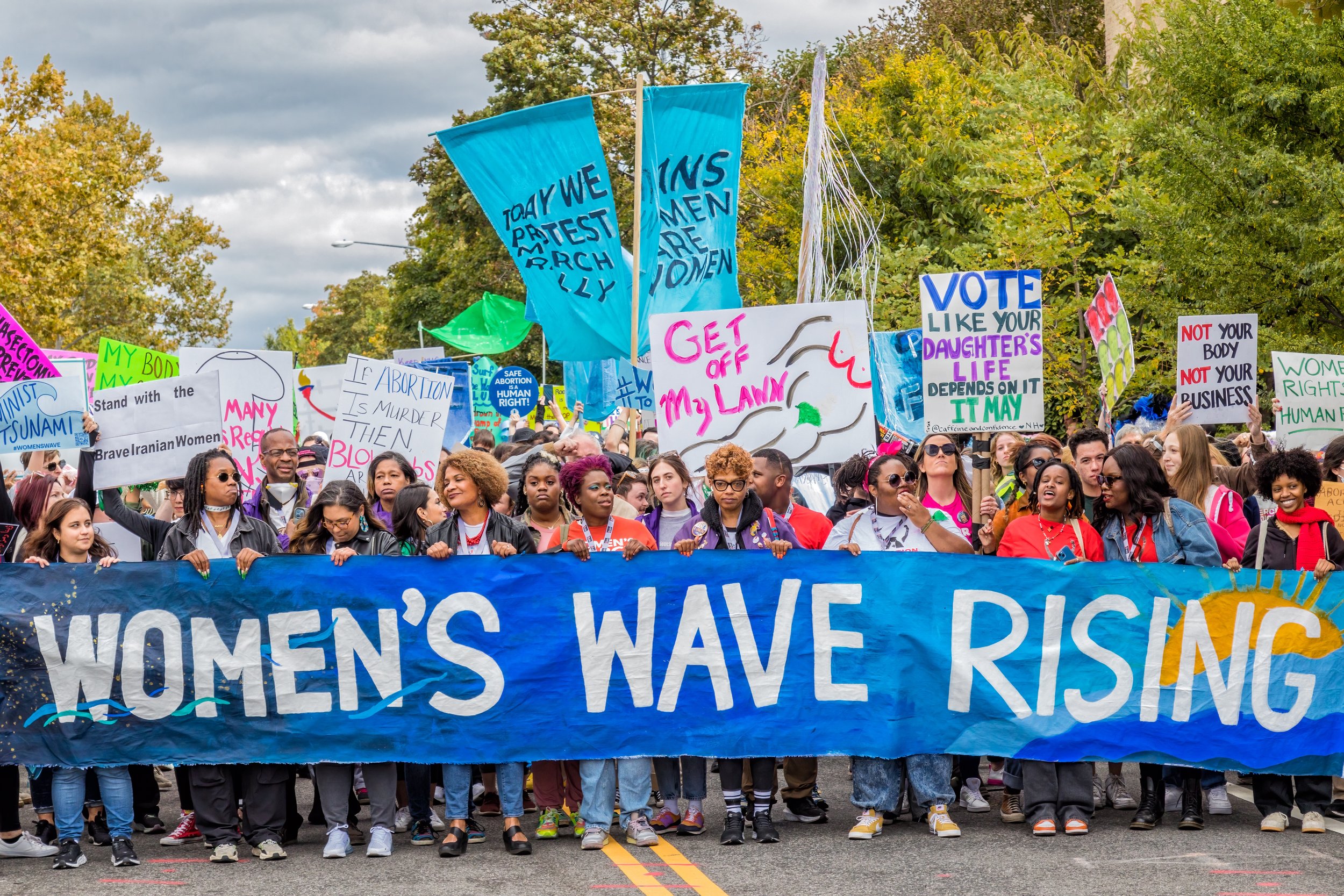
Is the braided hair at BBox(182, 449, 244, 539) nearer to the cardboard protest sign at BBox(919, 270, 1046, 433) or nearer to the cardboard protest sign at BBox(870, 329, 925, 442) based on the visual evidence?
the cardboard protest sign at BBox(919, 270, 1046, 433)

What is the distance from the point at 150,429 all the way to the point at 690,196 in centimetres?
526

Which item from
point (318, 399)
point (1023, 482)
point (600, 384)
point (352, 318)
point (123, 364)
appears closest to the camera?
point (1023, 482)

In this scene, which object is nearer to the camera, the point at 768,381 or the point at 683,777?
the point at 683,777

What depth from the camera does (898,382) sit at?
1424cm

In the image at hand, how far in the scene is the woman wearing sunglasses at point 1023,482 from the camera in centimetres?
731

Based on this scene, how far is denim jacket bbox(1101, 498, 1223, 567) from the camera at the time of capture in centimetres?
689

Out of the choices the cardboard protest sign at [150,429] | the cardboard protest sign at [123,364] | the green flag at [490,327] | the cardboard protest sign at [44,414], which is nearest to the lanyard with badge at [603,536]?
the cardboard protest sign at [150,429]

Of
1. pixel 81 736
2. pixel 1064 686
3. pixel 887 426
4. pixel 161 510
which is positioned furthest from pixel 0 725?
pixel 887 426

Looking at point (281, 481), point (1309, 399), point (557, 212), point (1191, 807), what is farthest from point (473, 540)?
point (1309, 399)

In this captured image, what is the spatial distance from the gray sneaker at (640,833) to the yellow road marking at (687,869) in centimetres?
4

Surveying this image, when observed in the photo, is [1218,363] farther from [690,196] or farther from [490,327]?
[490,327]

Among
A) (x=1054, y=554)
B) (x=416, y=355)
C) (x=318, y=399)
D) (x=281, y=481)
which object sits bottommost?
(x=1054, y=554)

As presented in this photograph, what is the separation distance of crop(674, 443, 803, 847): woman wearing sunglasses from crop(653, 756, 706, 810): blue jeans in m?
0.12

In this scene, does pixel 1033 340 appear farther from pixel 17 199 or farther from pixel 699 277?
pixel 17 199
